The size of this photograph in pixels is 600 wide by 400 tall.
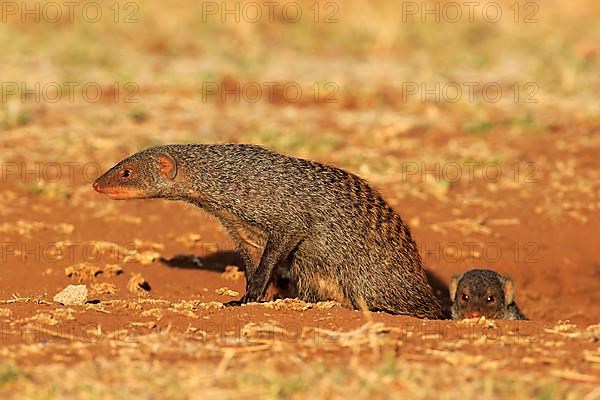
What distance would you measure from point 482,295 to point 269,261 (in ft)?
4.88

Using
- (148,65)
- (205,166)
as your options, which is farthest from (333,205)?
(148,65)

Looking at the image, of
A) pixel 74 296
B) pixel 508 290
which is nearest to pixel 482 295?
pixel 508 290

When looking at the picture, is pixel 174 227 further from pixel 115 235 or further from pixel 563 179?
pixel 563 179

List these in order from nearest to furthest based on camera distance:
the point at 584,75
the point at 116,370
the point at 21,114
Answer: the point at 116,370, the point at 21,114, the point at 584,75

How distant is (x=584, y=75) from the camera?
445 inches

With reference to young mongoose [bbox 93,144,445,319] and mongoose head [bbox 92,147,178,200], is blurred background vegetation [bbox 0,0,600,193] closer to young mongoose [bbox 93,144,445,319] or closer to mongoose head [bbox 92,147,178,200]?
young mongoose [bbox 93,144,445,319]

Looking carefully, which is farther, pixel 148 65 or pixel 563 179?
pixel 148 65

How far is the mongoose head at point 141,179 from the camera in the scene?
5.61 metres

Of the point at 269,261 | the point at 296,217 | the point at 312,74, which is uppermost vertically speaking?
the point at 312,74

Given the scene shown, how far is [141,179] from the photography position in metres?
5.65

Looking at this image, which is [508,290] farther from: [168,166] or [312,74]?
[312,74]

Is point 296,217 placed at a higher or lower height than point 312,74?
lower

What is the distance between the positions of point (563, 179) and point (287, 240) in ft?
11.4

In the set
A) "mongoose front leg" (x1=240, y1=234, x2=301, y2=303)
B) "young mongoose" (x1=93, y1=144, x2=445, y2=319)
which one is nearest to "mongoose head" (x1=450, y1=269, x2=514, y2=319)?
"young mongoose" (x1=93, y1=144, x2=445, y2=319)
